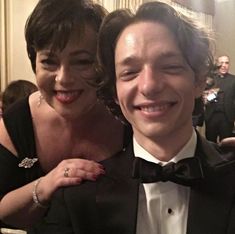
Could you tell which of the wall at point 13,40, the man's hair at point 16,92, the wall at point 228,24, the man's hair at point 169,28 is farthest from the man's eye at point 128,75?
the wall at point 228,24

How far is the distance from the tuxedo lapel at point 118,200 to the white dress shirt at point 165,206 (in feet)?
0.09

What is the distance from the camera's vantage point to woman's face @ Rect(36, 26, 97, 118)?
1310 mm

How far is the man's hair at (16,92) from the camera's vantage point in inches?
87.3

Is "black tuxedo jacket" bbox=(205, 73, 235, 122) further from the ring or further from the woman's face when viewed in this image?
the ring

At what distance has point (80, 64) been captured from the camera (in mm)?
1323

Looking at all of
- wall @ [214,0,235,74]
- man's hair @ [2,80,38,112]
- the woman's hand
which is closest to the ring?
the woman's hand

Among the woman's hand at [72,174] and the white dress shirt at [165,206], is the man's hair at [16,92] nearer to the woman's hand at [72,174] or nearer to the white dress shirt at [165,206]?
the woman's hand at [72,174]

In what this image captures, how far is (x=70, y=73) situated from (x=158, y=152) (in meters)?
0.40

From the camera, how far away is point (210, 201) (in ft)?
3.41

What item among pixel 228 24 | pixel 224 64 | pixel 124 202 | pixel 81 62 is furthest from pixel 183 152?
pixel 228 24

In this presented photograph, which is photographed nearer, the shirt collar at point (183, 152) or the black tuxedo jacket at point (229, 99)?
the shirt collar at point (183, 152)

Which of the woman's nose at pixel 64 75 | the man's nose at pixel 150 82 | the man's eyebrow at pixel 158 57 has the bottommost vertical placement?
the woman's nose at pixel 64 75

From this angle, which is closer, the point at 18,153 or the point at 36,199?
the point at 36,199

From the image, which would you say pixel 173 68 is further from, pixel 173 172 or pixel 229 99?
pixel 229 99
